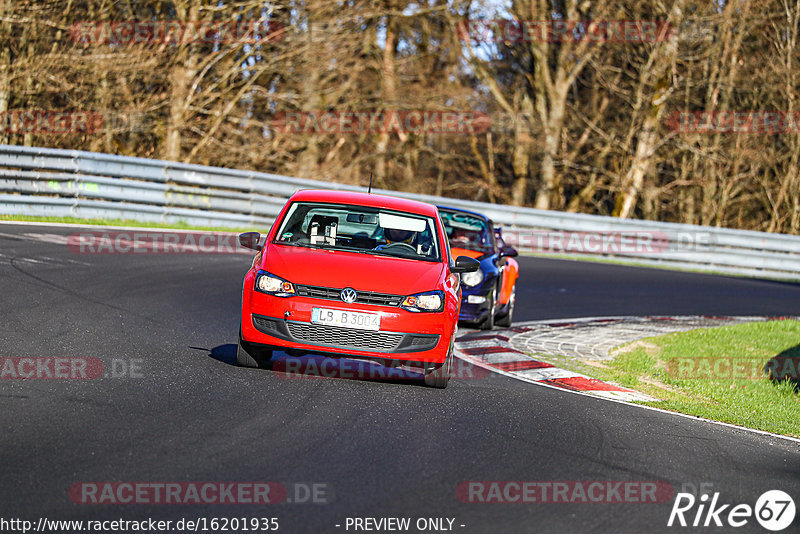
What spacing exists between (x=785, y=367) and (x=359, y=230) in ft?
19.6

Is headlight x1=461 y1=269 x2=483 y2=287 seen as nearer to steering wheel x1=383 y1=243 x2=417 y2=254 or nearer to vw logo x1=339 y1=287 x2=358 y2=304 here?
steering wheel x1=383 y1=243 x2=417 y2=254

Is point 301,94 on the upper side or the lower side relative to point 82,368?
upper

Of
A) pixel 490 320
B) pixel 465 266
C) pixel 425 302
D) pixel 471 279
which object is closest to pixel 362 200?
pixel 465 266

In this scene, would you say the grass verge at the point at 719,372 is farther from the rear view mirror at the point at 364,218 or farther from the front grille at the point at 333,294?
the rear view mirror at the point at 364,218

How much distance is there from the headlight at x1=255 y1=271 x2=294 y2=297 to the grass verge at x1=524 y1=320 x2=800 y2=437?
3.43 metres

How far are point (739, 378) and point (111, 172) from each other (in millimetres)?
12675

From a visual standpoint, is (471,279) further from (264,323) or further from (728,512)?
(728,512)

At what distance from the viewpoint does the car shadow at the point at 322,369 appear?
8305 mm

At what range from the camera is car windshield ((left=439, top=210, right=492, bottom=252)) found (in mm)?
13125

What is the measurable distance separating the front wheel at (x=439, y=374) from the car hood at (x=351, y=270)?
1.96 feet

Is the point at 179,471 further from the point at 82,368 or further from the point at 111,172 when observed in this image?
the point at 111,172

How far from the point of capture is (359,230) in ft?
29.8

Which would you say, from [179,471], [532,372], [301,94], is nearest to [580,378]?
[532,372]

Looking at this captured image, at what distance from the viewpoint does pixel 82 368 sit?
7.66m
